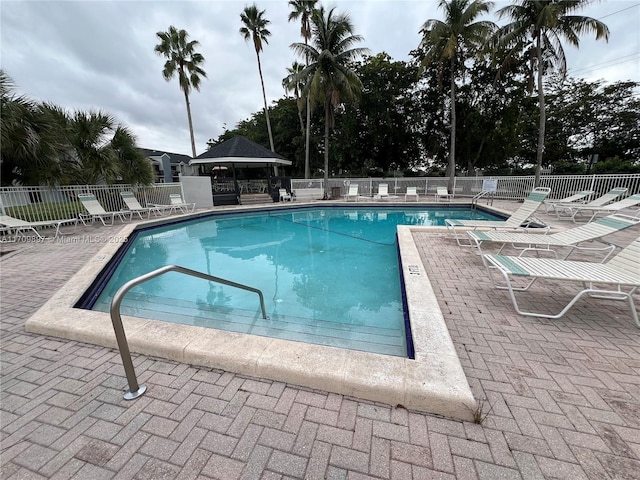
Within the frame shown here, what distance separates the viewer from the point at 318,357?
6.22ft

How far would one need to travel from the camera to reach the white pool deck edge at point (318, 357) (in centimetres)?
159

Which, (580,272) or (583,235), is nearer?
(580,272)

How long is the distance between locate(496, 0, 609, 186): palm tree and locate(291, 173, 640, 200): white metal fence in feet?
3.09

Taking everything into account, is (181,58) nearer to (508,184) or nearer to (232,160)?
(232,160)

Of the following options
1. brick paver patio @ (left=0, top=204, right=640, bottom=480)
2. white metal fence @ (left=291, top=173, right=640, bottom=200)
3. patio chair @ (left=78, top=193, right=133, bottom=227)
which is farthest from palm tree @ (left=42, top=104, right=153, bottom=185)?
white metal fence @ (left=291, top=173, right=640, bottom=200)

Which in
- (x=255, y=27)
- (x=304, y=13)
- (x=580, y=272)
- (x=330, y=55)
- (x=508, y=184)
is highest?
(x=255, y=27)

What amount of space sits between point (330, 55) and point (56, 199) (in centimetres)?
1249

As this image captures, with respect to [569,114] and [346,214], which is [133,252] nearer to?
[346,214]

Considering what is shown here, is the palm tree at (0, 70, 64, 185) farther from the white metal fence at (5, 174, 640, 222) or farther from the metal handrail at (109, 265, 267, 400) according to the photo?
the metal handrail at (109, 265, 267, 400)

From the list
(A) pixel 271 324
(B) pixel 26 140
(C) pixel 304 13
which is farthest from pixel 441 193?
(B) pixel 26 140

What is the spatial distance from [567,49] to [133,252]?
1844 centimetres

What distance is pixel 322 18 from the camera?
1240 centimetres

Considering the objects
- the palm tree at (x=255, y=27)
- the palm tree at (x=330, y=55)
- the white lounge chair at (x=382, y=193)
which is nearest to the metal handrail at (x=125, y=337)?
the palm tree at (x=330, y=55)

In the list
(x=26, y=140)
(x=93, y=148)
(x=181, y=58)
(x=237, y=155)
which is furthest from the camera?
(x=181, y=58)
